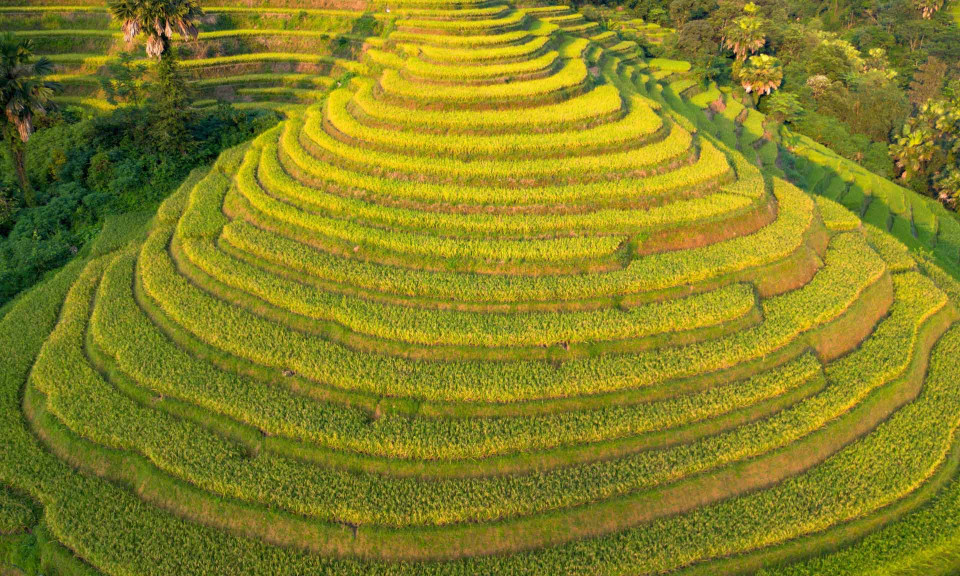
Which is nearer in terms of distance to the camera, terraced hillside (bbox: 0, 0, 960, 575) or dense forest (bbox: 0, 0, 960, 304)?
terraced hillside (bbox: 0, 0, 960, 575)

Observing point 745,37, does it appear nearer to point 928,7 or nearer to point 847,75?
point 847,75

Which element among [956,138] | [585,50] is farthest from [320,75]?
[956,138]

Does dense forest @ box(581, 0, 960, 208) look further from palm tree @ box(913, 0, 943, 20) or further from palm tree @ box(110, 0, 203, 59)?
palm tree @ box(110, 0, 203, 59)

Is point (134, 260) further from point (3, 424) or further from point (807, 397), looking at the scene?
point (807, 397)

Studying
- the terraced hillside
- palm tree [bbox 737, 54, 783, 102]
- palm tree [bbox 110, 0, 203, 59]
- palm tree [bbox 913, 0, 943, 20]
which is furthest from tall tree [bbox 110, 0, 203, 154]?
palm tree [bbox 913, 0, 943, 20]

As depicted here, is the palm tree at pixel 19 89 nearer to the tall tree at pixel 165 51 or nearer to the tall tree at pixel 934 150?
the tall tree at pixel 165 51

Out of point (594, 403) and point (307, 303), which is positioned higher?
point (307, 303)

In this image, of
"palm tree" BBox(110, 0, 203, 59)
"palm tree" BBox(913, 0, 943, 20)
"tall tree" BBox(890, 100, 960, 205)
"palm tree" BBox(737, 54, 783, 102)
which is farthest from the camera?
"palm tree" BBox(913, 0, 943, 20)
